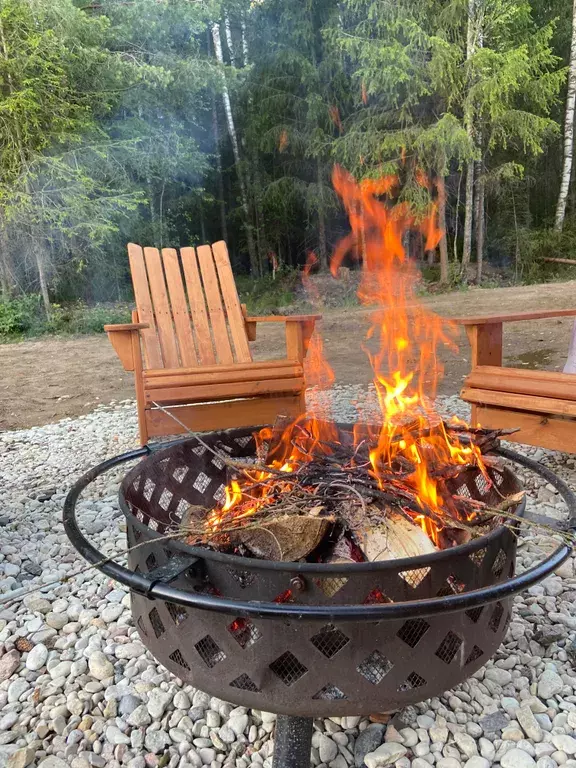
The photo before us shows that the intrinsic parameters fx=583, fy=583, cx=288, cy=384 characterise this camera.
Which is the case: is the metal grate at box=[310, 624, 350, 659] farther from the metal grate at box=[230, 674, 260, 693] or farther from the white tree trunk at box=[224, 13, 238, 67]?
the white tree trunk at box=[224, 13, 238, 67]

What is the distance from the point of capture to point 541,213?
456 inches

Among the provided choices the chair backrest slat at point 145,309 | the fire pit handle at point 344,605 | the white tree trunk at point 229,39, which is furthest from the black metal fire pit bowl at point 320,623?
the white tree trunk at point 229,39

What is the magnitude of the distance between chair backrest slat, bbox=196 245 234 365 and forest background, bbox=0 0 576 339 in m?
4.97

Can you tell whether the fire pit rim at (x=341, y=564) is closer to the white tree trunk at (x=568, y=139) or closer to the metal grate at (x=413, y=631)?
the metal grate at (x=413, y=631)

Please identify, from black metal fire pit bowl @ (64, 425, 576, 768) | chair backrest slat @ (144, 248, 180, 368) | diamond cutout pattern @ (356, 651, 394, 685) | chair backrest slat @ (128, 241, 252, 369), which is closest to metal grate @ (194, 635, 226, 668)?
black metal fire pit bowl @ (64, 425, 576, 768)

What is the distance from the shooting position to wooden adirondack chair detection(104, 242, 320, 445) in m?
2.54

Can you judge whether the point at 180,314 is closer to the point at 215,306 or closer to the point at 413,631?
the point at 215,306

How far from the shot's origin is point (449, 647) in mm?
965

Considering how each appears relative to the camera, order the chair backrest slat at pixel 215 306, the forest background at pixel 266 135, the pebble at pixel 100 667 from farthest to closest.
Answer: the forest background at pixel 266 135 → the chair backrest slat at pixel 215 306 → the pebble at pixel 100 667

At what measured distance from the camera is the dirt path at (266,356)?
4363 mm

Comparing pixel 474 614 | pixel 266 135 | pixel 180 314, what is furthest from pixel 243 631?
pixel 266 135

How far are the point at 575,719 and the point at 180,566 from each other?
0.90 m

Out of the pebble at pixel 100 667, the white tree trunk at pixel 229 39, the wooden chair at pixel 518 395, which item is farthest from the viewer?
the white tree trunk at pixel 229 39

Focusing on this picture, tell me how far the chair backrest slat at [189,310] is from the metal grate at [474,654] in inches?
86.6
